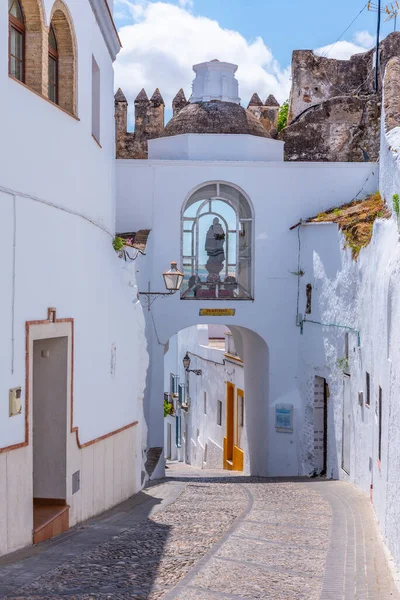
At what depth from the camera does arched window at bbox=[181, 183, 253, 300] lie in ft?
57.6

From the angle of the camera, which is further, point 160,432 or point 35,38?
point 160,432

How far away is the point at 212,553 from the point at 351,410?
592 centimetres

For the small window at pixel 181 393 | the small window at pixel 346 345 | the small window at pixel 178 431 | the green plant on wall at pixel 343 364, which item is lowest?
the small window at pixel 178 431

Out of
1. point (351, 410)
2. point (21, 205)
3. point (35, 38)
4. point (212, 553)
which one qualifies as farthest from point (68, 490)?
point (351, 410)

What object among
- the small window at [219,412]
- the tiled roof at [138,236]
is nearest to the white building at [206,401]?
the small window at [219,412]

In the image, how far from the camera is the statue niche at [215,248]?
57.8 feet

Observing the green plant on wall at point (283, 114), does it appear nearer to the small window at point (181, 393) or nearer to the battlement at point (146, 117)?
the battlement at point (146, 117)

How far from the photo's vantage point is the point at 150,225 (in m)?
17.4

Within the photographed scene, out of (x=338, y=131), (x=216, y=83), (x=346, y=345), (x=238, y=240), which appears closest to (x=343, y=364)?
(x=346, y=345)

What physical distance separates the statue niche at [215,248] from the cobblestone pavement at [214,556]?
7.33 meters

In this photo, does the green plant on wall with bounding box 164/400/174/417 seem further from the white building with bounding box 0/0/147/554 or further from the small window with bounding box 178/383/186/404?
the white building with bounding box 0/0/147/554

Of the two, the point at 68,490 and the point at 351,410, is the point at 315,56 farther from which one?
the point at 68,490

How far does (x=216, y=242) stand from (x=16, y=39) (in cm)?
973

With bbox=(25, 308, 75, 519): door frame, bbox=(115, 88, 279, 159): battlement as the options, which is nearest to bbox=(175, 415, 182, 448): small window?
bbox=(115, 88, 279, 159): battlement
